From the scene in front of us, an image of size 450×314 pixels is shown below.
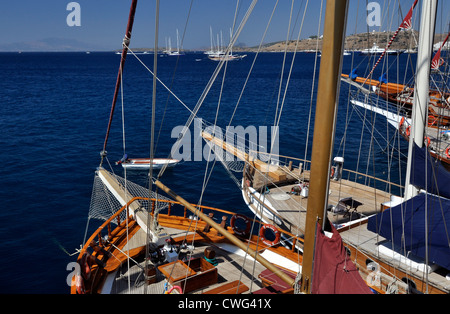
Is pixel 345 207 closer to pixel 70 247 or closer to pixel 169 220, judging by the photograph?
pixel 169 220

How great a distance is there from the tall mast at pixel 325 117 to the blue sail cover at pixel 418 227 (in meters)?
5.84

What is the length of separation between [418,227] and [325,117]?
7789 millimetres

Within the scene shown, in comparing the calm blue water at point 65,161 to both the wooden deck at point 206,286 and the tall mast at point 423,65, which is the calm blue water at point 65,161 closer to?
the wooden deck at point 206,286

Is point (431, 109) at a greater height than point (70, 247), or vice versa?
point (431, 109)

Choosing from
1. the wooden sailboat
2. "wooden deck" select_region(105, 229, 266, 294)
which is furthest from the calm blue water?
"wooden deck" select_region(105, 229, 266, 294)

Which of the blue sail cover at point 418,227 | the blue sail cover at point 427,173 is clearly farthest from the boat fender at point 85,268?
the blue sail cover at point 427,173

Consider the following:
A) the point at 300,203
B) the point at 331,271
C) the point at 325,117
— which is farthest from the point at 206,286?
the point at 300,203

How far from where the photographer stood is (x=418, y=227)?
11.7 metres

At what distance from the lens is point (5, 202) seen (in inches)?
1064

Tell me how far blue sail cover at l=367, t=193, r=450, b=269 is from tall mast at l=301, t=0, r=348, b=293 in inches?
230

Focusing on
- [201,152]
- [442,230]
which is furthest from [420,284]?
[201,152]

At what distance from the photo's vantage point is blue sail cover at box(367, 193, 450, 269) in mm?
11023

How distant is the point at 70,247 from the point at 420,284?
1860cm

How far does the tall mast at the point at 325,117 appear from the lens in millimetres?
5793
